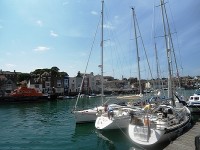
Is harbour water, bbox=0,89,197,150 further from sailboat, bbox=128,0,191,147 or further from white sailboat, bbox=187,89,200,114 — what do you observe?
white sailboat, bbox=187,89,200,114

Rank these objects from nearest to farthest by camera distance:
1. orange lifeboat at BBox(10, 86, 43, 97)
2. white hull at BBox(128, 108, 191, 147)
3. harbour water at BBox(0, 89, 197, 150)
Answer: white hull at BBox(128, 108, 191, 147), harbour water at BBox(0, 89, 197, 150), orange lifeboat at BBox(10, 86, 43, 97)

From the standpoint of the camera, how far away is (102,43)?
32.5 meters

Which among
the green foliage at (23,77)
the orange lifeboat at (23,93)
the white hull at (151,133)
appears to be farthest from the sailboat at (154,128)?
the green foliage at (23,77)

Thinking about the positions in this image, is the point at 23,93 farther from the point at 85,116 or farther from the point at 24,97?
the point at 85,116

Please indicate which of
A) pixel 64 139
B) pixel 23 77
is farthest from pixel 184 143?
pixel 23 77

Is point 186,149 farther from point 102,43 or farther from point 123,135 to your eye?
point 102,43

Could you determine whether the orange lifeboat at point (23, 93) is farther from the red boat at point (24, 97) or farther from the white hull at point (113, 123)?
the white hull at point (113, 123)

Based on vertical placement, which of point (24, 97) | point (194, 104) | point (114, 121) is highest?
point (24, 97)

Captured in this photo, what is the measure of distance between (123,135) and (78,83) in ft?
345

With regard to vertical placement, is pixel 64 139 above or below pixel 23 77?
below

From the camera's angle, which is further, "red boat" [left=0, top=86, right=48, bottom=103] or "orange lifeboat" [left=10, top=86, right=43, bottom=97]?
"orange lifeboat" [left=10, top=86, right=43, bottom=97]

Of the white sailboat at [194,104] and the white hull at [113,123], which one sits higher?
the white sailboat at [194,104]

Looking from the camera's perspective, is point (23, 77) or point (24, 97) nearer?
point (24, 97)

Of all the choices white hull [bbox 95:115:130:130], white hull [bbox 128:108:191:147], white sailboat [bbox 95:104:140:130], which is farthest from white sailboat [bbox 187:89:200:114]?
white hull [bbox 128:108:191:147]
